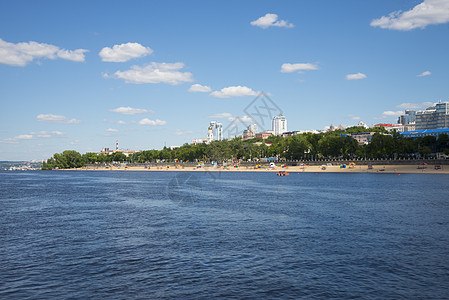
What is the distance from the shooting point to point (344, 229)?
36625 mm

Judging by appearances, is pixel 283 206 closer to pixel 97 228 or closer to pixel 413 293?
pixel 97 228

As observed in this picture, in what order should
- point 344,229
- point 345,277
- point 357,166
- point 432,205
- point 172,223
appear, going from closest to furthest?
1. point 345,277
2. point 344,229
3. point 172,223
4. point 432,205
5. point 357,166

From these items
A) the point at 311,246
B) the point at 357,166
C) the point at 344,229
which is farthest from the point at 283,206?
the point at 357,166

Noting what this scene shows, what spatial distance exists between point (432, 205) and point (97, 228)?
151 feet

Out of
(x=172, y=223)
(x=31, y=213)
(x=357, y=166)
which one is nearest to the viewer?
(x=172, y=223)

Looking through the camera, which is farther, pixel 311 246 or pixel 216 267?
pixel 311 246

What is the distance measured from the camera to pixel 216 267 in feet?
79.9

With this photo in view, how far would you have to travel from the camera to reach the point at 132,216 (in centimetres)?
4631

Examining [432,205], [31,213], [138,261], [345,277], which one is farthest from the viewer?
[432,205]

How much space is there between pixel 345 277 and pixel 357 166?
588ft

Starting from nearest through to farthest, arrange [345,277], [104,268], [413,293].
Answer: [413,293] → [345,277] → [104,268]

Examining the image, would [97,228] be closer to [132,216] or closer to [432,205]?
[132,216]

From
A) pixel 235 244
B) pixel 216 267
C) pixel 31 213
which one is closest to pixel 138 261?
pixel 216 267

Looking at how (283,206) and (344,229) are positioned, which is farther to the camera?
(283,206)
